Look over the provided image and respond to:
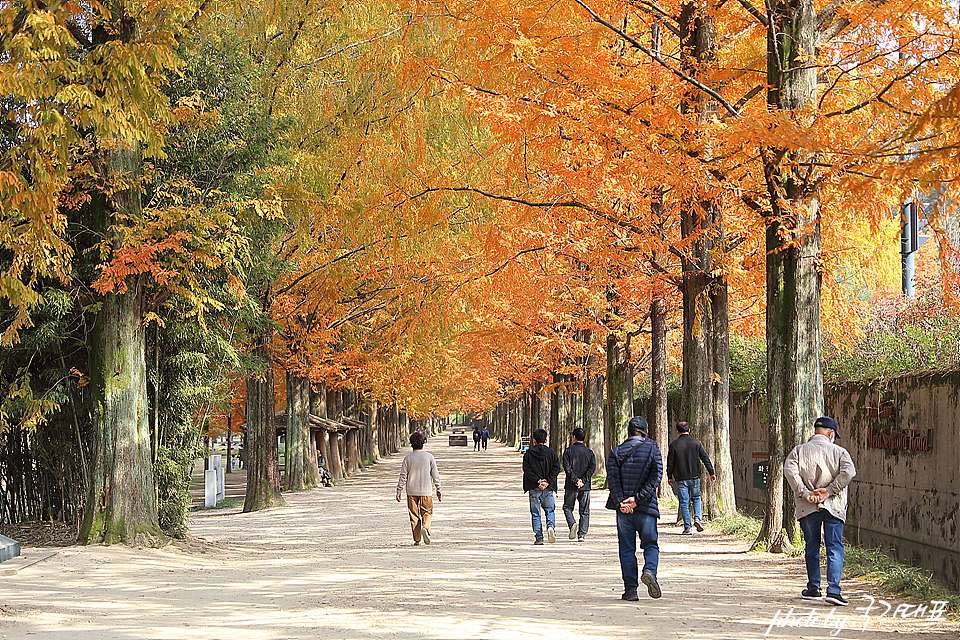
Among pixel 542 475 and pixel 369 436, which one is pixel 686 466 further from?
pixel 369 436

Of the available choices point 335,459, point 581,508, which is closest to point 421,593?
point 581,508

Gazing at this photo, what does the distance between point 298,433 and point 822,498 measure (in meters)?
26.6

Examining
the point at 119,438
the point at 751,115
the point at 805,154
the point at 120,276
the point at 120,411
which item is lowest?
the point at 119,438

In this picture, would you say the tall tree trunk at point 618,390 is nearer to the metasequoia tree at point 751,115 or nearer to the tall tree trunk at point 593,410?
the tall tree trunk at point 593,410

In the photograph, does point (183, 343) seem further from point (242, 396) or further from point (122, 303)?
point (242, 396)

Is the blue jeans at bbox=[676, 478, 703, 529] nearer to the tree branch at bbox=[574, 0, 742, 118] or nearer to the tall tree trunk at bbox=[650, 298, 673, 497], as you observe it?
the tall tree trunk at bbox=[650, 298, 673, 497]

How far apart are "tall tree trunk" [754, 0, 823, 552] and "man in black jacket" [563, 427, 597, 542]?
377 centimetres

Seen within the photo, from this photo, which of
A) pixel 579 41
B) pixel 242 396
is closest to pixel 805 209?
pixel 579 41

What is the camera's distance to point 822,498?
9602mm

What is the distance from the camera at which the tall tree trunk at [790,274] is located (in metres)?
13.6

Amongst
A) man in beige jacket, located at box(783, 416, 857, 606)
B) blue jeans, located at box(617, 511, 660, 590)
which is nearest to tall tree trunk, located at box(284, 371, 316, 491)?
blue jeans, located at box(617, 511, 660, 590)

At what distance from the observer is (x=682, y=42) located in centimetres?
1773

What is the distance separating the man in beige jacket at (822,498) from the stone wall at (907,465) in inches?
188

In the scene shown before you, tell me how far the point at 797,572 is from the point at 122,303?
10606 mm
